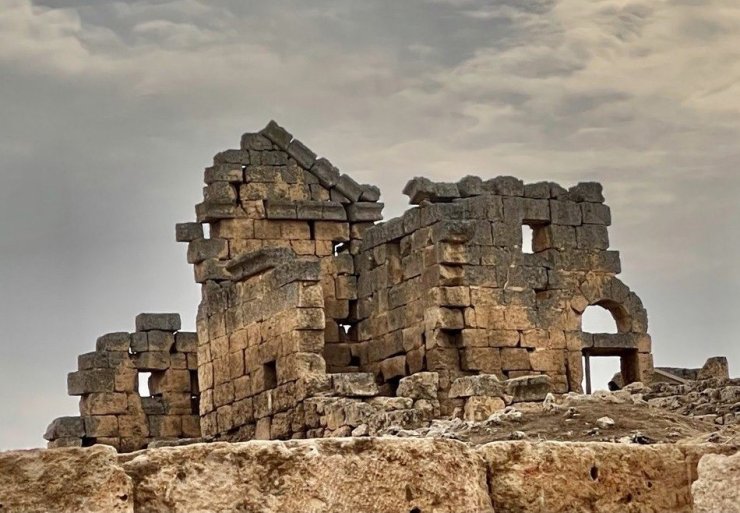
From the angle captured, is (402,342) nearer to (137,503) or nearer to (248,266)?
(248,266)

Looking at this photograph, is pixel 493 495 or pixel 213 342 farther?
pixel 213 342

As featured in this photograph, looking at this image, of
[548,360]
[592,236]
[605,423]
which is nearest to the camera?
[605,423]

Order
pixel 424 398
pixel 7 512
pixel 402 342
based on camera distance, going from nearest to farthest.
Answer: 1. pixel 7 512
2. pixel 424 398
3. pixel 402 342

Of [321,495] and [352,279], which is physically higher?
[352,279]

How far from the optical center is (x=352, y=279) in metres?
27.4

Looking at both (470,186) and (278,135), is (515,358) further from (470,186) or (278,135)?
(278,135)

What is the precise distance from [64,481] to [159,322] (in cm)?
2576

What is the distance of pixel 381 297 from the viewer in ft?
86.8

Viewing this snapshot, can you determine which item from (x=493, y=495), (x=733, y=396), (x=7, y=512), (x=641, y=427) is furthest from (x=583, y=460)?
(x=733, y=396)

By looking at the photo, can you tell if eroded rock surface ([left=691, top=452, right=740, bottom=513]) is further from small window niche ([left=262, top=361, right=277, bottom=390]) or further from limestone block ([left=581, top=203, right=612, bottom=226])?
limestone block ([left=581, top=203, right=612, bottom=226])

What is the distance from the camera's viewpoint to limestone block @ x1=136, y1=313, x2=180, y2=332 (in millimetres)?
32750

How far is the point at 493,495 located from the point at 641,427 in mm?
11176

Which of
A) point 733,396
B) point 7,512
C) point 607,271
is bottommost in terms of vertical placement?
point 7,512

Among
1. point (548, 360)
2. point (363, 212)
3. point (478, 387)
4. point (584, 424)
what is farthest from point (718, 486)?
point (363, 212)
